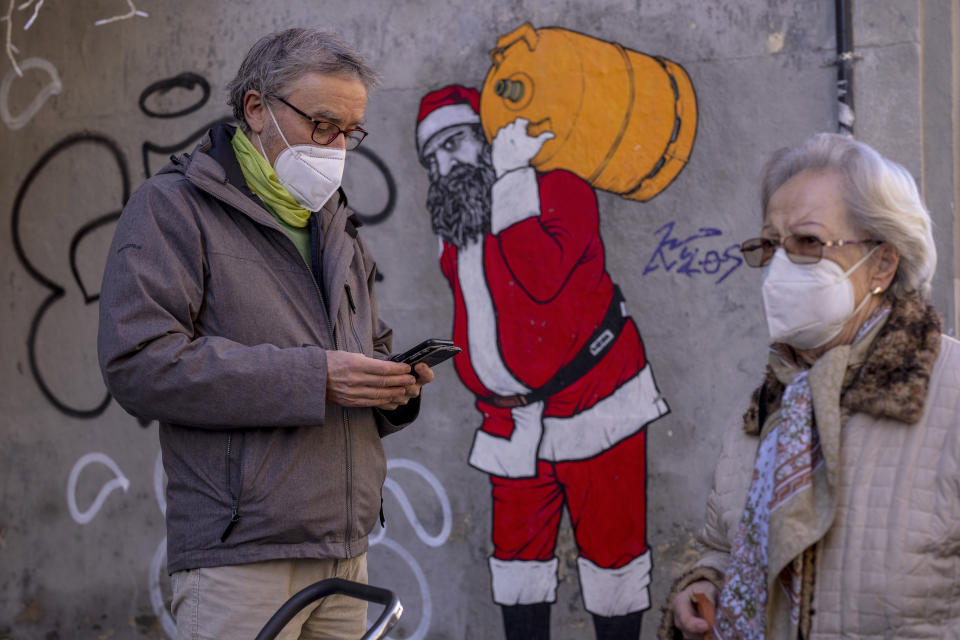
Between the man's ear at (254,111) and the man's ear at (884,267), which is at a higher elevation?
the man's ear at (254,111)

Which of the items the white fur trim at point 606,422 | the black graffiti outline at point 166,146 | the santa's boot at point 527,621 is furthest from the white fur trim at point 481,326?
the black graffiti outline at point 166,146

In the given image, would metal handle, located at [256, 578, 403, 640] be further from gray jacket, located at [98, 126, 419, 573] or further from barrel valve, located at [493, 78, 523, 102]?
barrel valve, located at [493, 78, 523, 102]

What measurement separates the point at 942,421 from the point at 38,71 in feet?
14.8

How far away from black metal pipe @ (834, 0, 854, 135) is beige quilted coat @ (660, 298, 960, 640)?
203 cm

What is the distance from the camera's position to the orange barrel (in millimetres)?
4070

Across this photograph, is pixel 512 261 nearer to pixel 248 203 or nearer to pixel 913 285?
pixel 248 203

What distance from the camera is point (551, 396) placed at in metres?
4.16

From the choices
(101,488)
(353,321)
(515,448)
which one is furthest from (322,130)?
(101,488)

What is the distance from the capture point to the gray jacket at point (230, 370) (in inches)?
87.8

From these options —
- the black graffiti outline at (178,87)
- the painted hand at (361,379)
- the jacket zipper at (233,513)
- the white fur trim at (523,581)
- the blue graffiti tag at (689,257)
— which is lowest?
the white fur trim at (523,581)

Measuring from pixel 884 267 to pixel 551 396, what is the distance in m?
2.15

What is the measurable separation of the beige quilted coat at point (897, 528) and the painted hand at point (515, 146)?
7.99 feet

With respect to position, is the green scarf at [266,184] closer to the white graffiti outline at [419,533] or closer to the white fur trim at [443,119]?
the white fur trim at [443,119]

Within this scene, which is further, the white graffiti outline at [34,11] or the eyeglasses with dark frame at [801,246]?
the white graffiti outline at [34,11]
